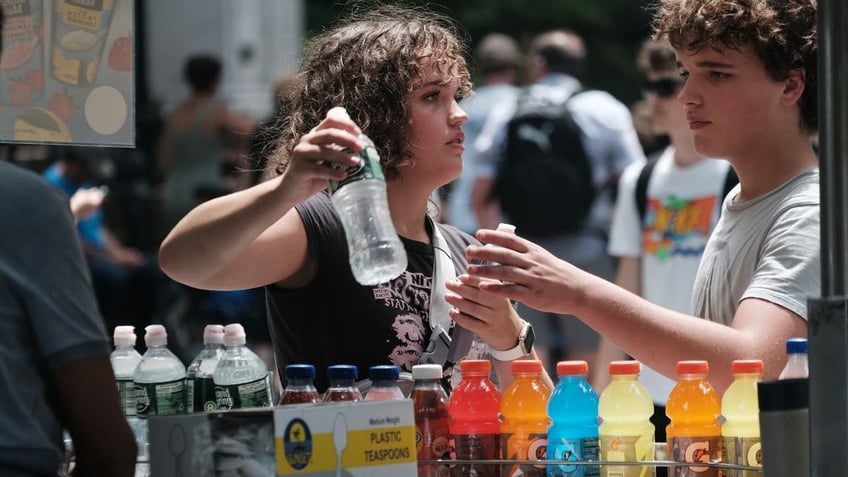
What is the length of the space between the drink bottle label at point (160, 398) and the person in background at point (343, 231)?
0.79 ft

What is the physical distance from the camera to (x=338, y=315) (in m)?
3.11

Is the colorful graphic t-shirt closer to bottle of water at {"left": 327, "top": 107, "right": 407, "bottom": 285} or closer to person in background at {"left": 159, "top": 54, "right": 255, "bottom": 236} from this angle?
bottle of water at {"left": 327, "top": 107, "right": 407, "bottom": 285}

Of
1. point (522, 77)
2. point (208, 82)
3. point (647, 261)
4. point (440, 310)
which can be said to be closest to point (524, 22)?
point (522, 77)

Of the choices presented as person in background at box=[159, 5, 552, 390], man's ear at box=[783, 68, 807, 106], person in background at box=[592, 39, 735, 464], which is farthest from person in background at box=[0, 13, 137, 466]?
person in background at box=[592, 39, 735, 464]

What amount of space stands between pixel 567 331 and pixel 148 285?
122 inches

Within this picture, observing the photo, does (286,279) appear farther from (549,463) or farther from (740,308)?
(740,308)

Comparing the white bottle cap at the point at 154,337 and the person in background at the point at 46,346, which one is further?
the white bottle cap at the point at 154,337

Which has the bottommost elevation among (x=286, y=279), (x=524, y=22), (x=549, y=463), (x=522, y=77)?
(x=549, y=463)

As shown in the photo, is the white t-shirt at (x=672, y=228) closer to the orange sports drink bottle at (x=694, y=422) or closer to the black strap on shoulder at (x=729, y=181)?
the black strap on shoulder at (x=729, y=181)

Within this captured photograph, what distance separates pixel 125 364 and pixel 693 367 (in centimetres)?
136

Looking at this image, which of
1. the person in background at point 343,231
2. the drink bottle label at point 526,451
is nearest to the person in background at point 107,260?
the person in background at point 343,231

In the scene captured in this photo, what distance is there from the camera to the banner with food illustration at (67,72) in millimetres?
2910

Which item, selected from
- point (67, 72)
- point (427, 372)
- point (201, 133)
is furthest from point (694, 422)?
point (201, 133)

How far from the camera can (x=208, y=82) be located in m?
8.80
